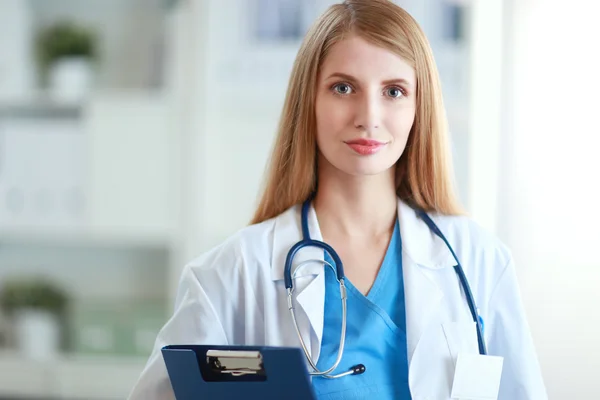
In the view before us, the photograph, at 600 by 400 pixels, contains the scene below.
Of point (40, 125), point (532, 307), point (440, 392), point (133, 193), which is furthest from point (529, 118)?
point (40, 125)

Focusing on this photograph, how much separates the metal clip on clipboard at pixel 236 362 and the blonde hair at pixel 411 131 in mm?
302

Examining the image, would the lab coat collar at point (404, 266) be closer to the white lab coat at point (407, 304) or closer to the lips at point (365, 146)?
the white lab coat at point (407, 304)

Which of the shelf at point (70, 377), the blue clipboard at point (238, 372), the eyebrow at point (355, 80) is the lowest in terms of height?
the shelf at point (70, 377)

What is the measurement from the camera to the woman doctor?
106 cm

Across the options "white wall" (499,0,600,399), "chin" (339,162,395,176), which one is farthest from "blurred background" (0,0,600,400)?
"chin" (339,162,395,176)

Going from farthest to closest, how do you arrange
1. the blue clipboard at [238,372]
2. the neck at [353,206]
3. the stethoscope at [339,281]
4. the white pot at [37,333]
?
the white pot at [37,333] → the neck at [353,206] → the stethoscope at [339,281] → the blue clipboard at [238,372]

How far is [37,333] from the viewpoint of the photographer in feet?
8.87

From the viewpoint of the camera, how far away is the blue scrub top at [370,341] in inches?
40.7

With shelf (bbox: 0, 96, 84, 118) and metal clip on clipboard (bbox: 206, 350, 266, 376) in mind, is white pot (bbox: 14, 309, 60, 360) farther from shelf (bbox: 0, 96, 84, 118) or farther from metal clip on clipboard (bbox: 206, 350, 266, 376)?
metal clip on clipboard (bbox: 206, 350, 266, 376)

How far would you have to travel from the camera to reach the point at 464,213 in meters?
1.21

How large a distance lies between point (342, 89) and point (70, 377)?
1.85 meters

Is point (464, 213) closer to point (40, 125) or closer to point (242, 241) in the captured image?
point (242, 241)

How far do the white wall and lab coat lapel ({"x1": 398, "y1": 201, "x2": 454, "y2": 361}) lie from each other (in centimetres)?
39

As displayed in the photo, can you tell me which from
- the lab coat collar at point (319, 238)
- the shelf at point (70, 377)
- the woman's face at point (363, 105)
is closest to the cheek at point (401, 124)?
the woman's face at point (363, 105)
